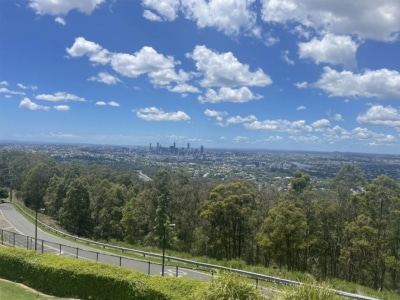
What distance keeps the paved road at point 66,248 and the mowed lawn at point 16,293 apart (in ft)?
16.6

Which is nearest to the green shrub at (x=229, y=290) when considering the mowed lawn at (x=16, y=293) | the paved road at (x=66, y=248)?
the paved road at (x=66, y=248)

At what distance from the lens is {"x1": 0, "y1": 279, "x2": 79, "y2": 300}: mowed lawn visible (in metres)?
15.6

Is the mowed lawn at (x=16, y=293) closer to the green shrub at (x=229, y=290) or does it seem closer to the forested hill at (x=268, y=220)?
the green shrub at (x=229, y=290)

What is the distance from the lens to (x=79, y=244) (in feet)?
120

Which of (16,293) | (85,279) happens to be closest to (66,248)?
(16,293)

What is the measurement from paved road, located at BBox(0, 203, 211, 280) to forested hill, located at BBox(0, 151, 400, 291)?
191 inches

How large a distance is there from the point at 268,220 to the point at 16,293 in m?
19.9

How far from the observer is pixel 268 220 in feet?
99.6

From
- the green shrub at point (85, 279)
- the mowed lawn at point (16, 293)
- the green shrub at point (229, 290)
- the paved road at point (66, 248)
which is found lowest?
the paved road at point (66, 248)

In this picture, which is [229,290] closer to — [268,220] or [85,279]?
[85,279]

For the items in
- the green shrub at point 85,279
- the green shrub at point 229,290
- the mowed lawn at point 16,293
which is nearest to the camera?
the green shrub at point 229,290

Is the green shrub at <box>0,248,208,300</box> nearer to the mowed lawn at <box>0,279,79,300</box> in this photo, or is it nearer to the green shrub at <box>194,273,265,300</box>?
the mowed lawn at <box>0,279,79,300</box>

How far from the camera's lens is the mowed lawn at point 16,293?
15.6 m

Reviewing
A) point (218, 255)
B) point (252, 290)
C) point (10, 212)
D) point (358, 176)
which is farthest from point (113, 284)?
point (10, 212)
